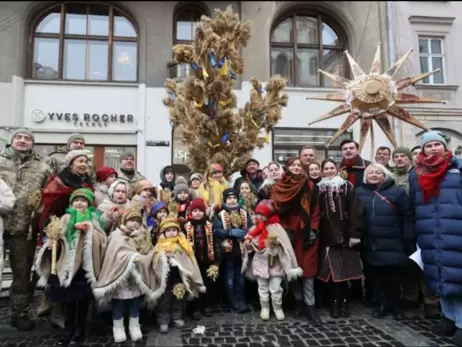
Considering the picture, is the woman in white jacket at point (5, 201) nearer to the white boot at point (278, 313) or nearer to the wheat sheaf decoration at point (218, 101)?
the wheat sheaf decoration at point (218, 101)

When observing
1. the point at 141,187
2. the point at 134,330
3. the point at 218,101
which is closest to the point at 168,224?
the point at 141,187

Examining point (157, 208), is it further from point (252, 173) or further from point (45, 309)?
point (252, 173)

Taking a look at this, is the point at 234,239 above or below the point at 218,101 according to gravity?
below

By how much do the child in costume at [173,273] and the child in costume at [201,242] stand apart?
21 cm

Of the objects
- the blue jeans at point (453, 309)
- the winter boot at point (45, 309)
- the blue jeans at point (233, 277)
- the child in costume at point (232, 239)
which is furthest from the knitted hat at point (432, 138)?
the winter boot at point (45, 309)

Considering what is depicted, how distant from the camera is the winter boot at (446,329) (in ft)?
11.6

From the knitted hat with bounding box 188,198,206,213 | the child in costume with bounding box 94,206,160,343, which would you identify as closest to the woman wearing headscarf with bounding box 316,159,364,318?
the knitted hat with bounding box 188,198,206,213

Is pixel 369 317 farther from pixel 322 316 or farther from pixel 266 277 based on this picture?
pixel 266 277

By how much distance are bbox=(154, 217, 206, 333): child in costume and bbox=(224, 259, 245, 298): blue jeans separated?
1.97ft

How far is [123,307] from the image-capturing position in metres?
3.48

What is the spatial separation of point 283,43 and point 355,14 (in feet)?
8.69

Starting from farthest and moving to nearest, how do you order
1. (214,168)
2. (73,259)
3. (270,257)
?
1. (214,168)
2. (270,257)
3. (73,259)

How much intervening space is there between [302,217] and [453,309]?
174cm

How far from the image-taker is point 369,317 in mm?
4086
